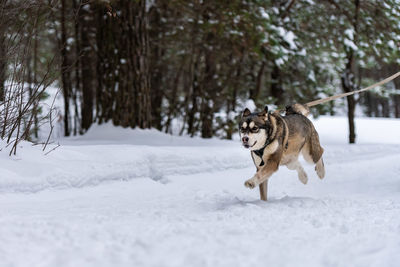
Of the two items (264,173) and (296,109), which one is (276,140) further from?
(296,109)

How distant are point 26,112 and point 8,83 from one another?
419mm

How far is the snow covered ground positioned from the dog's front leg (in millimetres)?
342

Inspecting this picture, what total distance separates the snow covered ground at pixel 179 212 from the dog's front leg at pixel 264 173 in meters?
0.34

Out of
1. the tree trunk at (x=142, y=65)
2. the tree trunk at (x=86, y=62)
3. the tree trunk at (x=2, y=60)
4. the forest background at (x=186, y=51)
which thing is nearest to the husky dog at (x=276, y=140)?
the forest background at (x=186, y=51)

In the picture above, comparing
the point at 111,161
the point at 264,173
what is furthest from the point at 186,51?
the point at 264,173

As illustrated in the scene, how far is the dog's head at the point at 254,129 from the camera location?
3820mm

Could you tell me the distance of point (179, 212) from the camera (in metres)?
4.18

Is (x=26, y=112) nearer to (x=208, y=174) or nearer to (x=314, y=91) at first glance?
(x=208, y=174)

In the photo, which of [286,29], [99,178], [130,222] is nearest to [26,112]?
[99,178]

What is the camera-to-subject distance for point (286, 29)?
35.9ft

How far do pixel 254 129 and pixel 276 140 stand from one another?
1.60 ft

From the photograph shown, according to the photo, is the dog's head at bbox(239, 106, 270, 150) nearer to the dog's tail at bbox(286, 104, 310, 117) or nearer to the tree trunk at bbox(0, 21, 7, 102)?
the dog's tail at bbox(286, 104, 310, 117)

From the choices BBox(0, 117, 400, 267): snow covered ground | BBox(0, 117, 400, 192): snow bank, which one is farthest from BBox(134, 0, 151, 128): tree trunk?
BBox(0, 117, 400, 267): snow covered ground

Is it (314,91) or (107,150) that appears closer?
(107,150)
